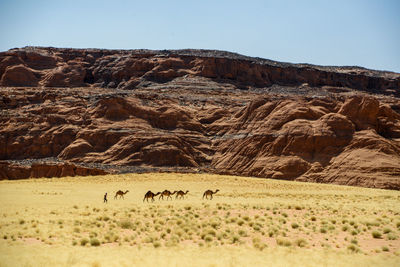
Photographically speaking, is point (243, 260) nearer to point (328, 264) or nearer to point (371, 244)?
point (328, 264)

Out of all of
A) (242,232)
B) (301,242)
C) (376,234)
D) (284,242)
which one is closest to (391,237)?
(376,234)

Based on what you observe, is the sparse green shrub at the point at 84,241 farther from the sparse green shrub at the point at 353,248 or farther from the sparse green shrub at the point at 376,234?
the sparse green shrub at the point at 376,234

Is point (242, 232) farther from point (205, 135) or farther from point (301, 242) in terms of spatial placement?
point (205, 135)

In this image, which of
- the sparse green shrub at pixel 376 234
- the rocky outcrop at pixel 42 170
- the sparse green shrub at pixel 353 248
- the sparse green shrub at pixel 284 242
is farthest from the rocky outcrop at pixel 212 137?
the sparse green shrub at pixel 284 242

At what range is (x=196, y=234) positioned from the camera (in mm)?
15531

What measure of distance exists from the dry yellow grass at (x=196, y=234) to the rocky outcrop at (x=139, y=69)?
62624mm

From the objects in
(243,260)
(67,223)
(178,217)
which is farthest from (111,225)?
(243,260)

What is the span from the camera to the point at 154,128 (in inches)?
2096

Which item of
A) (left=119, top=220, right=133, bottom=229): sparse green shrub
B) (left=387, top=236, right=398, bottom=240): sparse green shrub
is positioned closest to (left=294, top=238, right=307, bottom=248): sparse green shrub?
(left=387, top=236, right=398, bottom=240): sparse green shrub

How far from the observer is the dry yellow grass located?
1225 cm

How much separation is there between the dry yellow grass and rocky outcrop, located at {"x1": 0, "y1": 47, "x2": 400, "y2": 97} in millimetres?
62624

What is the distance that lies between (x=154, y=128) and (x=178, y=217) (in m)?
34.9

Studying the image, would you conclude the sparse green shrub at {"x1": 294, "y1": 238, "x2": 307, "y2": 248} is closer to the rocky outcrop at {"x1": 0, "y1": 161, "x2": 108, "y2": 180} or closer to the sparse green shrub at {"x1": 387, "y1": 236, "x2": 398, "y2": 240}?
the sparse green shrub at {"x1": 387, "y1": 236, "x2": 398, "y2": 240}

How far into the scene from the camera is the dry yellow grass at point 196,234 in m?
12.2
